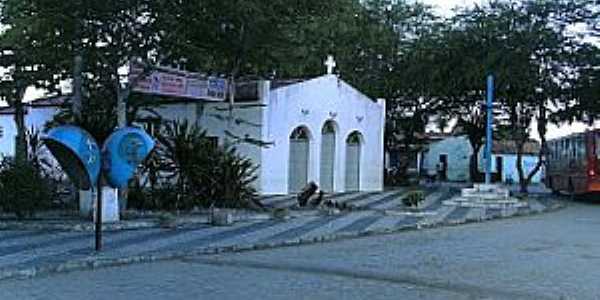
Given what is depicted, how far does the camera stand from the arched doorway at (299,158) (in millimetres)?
33406

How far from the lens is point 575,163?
35.5 m

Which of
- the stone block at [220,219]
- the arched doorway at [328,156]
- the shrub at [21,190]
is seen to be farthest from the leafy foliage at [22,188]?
the arched doorway at [328,156]

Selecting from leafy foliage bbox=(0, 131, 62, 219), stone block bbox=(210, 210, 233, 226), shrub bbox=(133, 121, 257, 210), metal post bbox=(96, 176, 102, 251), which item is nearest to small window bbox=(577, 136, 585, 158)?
shrub bbox=(133, 121, 257, 210)

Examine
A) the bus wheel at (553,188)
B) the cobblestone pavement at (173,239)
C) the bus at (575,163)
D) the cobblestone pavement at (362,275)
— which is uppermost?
the bus at (575,163)

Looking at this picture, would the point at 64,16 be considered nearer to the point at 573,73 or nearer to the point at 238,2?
the point at 238,2

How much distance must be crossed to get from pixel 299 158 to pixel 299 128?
1226 millimetres

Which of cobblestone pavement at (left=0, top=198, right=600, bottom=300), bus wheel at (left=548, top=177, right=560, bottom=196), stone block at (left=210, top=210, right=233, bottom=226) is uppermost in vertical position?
bus wheel at (left=548, top=177, right=560, bottom=196)

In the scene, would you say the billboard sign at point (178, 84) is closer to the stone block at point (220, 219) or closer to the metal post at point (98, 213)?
the stone block at point (220, 219)

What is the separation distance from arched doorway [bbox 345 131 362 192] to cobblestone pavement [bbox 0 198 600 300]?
19.8 metres

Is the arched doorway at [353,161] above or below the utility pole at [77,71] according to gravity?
below

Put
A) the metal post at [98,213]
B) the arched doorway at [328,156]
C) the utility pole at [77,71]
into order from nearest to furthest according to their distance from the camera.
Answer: the metal post at [98,213] < the utility pole at [77,71] < the arched doorway at [328,156]

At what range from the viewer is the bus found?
3306 cm

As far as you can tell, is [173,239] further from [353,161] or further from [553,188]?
[553,188]

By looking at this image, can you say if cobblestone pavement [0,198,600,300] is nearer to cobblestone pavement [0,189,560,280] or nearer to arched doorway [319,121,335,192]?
cobblestone pavement [0,189,560,280]
